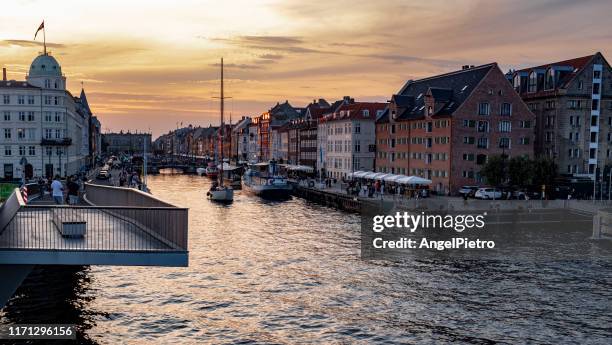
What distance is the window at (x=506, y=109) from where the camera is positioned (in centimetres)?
8456

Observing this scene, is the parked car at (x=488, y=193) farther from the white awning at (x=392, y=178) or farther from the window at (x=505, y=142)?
the window at (x=505, y=142)

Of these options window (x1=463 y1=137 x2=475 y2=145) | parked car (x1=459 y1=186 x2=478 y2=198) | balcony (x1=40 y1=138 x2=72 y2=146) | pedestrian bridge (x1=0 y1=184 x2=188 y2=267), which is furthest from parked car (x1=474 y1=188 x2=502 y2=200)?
balcony (x1=40 y1=138 x2=72 y2=146)

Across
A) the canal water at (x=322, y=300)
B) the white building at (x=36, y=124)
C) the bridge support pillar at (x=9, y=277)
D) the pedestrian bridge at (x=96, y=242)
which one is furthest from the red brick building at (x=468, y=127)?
the bridge support pillar at (x=9, y=277)

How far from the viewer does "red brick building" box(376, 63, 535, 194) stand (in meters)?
82.4

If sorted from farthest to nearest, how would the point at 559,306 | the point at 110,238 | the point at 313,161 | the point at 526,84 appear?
1. the point at 313,161
2. the point at 526,84
3. the point at 559,306
4. the point at 110,238

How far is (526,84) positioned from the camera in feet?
328

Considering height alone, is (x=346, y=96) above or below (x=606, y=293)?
above

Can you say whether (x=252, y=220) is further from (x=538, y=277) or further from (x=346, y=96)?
(x=346, y=96)

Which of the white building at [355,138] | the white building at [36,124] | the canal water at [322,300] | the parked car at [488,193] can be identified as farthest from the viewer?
the white building at [355,138]

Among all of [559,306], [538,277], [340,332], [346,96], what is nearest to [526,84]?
[346,96]

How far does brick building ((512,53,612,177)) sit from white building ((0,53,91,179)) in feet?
279

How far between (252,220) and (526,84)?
2364 inches

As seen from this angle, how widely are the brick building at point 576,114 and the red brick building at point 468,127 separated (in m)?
9.06

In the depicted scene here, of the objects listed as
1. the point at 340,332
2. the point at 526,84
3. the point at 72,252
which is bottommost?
the point at 340,332
